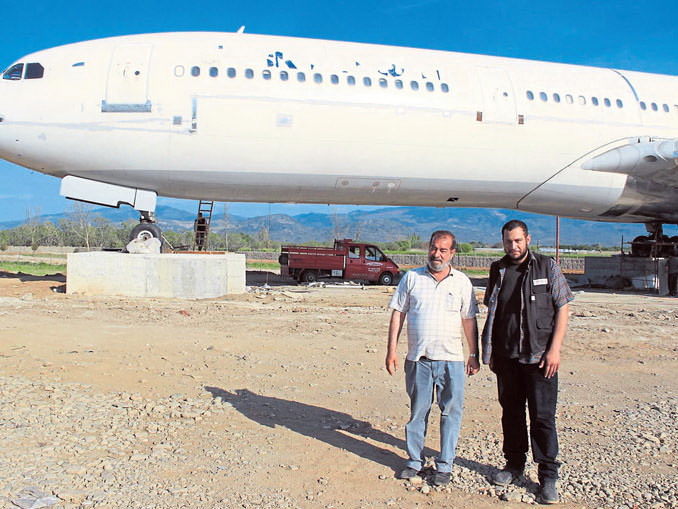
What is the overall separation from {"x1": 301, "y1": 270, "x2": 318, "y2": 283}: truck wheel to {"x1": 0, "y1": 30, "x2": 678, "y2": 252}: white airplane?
5.56 m

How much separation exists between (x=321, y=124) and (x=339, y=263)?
8.24 metres

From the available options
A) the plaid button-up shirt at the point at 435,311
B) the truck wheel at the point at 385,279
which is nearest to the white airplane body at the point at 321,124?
the truck wheel at the point at 385,279

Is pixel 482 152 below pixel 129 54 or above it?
below

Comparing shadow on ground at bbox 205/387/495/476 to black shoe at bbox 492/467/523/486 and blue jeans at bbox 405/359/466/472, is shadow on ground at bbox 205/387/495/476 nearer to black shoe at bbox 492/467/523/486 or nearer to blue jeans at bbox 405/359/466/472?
black shoe at bbox 492/467/523/486

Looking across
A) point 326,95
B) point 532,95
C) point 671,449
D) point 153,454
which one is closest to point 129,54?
point 326,95

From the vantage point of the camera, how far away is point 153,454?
4.36 metres

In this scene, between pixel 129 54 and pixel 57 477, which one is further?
pixel 129 54

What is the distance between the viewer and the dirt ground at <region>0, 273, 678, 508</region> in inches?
158

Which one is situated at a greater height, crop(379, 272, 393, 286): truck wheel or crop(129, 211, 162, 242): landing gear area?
crop(129, 211, 162, 242): landing gear area

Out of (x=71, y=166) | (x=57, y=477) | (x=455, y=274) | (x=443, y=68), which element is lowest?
(x=57, y=477)

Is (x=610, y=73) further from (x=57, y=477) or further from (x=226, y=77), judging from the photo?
(x=57, y=477)

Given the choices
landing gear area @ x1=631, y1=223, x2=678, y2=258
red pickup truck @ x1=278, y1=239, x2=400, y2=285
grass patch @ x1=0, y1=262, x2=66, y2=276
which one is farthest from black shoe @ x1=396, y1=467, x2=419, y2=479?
grass patch @ x1=0, y1=262, x2=66, y2=276

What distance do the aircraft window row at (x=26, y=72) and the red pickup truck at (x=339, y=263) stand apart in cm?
1011

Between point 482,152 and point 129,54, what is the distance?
8.69 metres
